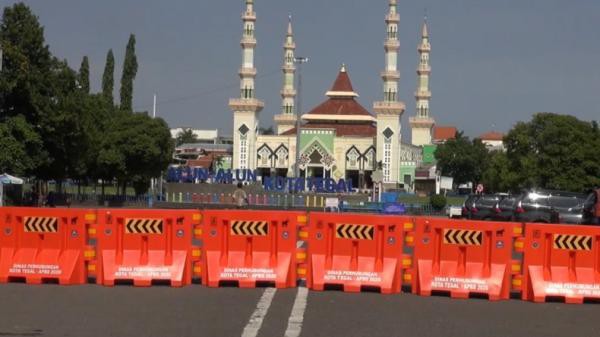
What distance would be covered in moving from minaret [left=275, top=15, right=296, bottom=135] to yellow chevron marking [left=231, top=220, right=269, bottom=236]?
112m

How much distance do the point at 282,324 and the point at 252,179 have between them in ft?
269

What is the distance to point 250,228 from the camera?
1424 centimetres

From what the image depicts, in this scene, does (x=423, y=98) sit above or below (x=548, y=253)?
above

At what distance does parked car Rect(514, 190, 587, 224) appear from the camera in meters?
31.5

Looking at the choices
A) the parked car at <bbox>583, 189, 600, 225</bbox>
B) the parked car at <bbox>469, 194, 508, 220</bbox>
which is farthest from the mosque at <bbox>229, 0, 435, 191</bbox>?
the parked car at <bbox>583, 189, 600, 225</bbox>

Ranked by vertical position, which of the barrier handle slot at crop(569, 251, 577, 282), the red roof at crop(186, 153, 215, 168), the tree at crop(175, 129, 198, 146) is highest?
the tree at crop(175, 129, 198, 146)

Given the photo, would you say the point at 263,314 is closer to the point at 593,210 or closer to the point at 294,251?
the point at 294,251

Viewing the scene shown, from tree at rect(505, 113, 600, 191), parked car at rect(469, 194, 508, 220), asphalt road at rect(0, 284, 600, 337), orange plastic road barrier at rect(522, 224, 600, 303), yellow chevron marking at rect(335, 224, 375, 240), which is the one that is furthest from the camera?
tree at rect(505, 113, 600, 191)

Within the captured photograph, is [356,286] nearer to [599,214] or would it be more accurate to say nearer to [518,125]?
[599,214]

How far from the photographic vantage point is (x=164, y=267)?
14.1m

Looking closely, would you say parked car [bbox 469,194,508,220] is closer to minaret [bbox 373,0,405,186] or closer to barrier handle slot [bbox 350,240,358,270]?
barrier handle slot [bbox 350,240,358,270]

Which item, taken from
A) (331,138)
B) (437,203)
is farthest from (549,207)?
(331,138)

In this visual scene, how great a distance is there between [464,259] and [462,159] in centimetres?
11341

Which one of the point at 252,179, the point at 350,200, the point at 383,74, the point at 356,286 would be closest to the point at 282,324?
the point at 356,286
